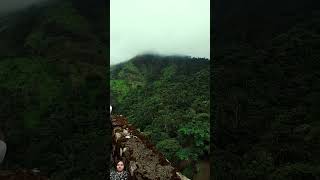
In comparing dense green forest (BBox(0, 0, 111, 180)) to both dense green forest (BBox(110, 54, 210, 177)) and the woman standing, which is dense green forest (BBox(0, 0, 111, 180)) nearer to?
the woman standing

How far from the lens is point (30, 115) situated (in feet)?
21.0

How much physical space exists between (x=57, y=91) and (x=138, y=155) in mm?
1542

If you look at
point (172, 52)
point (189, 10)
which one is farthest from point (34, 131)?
point (189, 10)

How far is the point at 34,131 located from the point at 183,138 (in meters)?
2.11

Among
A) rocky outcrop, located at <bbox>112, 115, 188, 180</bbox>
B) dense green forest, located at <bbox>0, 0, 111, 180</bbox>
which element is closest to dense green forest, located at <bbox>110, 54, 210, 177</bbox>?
rocky outcrop, located at <bbox>112, 115, 188, 180</bbox>

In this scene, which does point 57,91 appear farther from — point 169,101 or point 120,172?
point 169,101

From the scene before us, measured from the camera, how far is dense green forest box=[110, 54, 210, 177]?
6.54 metres

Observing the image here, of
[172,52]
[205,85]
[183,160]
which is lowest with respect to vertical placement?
[183,160]
